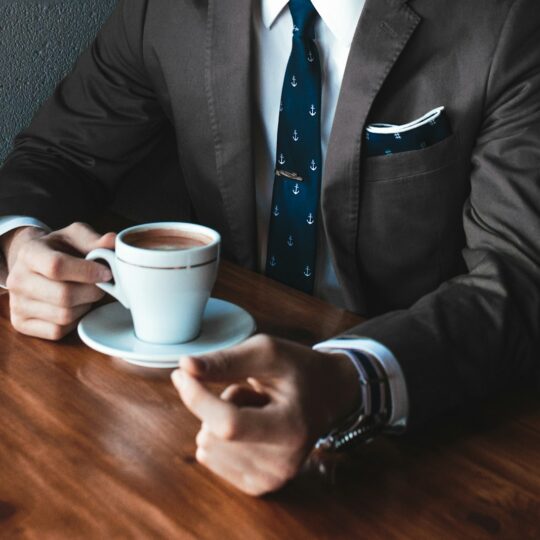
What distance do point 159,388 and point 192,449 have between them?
0.41 feet

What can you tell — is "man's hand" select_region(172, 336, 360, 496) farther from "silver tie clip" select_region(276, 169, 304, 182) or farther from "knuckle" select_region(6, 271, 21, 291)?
"silver tie clip" select_region(276, 169, 304, 182)

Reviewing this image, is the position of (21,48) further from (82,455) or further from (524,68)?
(82,455)

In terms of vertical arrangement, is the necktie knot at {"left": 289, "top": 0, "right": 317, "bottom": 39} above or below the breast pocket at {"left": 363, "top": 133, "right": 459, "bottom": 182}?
above

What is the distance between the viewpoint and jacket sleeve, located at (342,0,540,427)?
3.02ft

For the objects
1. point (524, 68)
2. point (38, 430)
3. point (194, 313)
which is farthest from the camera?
point (524, 68)

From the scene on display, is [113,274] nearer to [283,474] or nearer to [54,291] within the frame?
[54,291]

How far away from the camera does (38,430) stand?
0.85 metres

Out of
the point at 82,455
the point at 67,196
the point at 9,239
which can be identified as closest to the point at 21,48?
the point at 67,196

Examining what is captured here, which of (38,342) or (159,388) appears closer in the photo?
(159,388)

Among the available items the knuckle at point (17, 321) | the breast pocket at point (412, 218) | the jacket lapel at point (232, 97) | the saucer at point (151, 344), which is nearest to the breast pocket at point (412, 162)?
the breast pocket at point (412, 218)

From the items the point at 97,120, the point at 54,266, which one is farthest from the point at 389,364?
the point at 97,120

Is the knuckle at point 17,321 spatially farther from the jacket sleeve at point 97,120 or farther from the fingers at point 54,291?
the jacket sleeve at point 97,120

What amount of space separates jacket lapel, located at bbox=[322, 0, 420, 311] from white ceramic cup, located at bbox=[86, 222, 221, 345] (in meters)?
0.32

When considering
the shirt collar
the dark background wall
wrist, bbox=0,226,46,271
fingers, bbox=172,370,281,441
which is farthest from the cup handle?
the dark background wall
